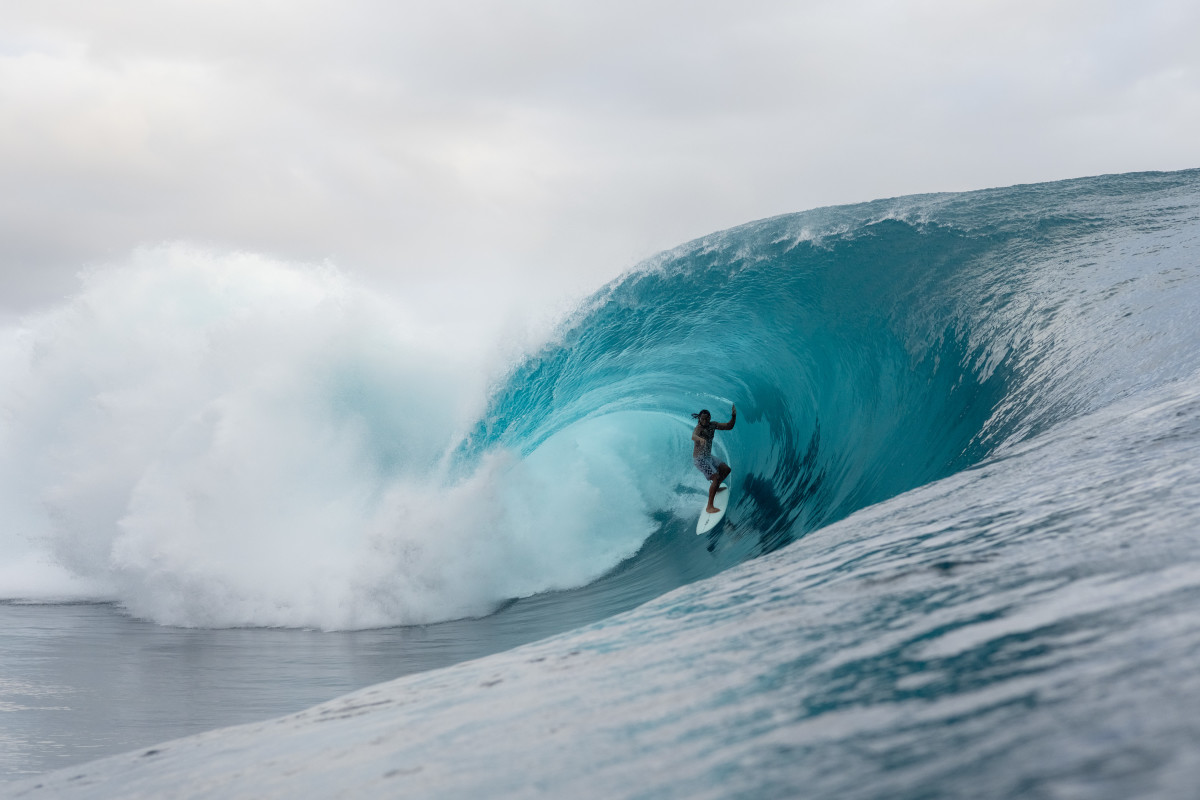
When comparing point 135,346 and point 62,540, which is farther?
point 135,346

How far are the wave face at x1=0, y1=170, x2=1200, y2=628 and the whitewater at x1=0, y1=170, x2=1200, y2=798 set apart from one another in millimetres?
44

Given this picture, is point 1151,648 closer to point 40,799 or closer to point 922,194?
point 40,799

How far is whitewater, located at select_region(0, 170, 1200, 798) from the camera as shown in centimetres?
183

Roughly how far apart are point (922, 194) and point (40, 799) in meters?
9.94

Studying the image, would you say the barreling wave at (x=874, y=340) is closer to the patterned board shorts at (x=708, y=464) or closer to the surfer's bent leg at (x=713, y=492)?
the surfer's bent leg at (x=713, y=492)

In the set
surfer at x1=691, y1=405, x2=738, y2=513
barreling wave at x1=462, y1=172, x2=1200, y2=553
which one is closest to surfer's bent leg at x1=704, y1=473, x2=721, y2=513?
surfer at x1=691, y1=405, x2=738, y2=513

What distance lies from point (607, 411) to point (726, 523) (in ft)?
10.7

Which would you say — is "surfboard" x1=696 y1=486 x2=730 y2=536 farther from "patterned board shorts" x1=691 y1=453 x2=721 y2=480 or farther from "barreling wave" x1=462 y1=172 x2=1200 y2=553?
"patterned board shorts" x1=691 y1=453 x2=721 y2=480

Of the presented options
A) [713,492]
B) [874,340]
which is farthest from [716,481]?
[874,340]

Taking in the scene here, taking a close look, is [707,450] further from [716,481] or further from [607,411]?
[607,411]

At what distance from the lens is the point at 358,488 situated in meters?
10.1

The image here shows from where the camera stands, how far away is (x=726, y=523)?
913 centimetres

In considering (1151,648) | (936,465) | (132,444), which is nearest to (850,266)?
(936,465)

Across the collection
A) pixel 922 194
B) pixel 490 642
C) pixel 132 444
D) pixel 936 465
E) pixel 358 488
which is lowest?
pixel 490 642
